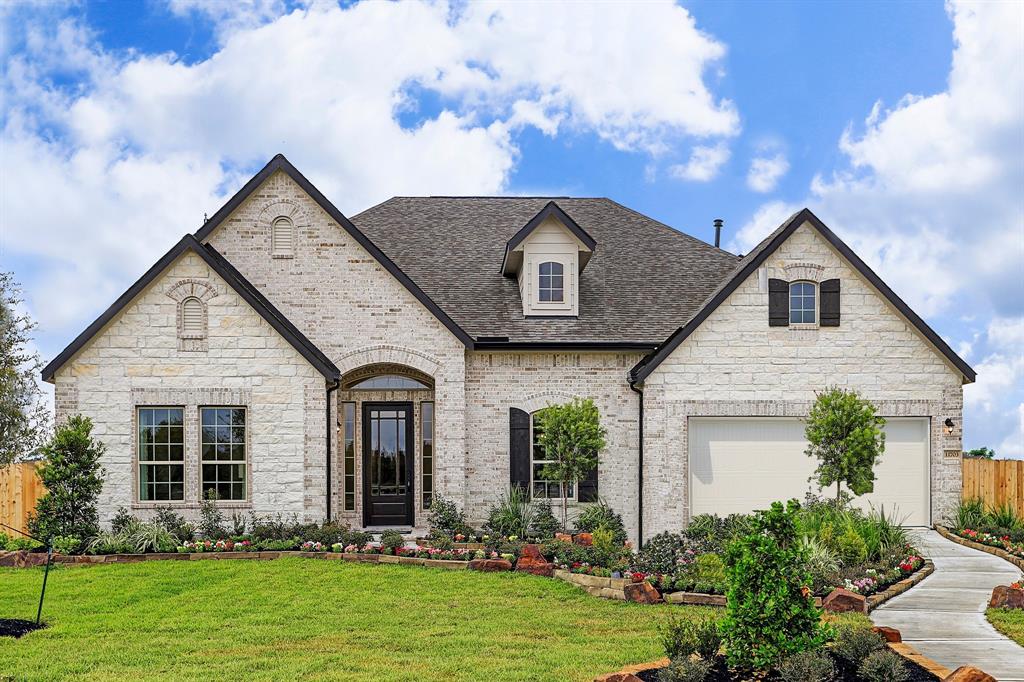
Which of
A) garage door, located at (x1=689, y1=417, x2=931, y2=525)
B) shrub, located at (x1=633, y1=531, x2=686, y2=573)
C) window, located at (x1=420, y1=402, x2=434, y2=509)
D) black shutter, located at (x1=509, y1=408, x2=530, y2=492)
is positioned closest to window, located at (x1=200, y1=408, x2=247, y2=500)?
window, located at (x1=420, y1=402, x2=434, y2=509)

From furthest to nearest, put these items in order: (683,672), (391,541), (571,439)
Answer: (571,439)
(391,541)
(683,672)

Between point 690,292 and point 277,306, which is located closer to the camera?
point 277,306

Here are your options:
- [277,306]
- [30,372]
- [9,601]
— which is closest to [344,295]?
[277,306]

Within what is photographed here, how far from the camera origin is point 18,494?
778 inches

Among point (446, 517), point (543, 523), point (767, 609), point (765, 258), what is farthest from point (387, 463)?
point (767, 609)

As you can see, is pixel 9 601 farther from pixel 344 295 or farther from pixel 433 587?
pixel 344 295

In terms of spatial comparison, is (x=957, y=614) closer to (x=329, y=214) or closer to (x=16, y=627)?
(x=16, y=627)

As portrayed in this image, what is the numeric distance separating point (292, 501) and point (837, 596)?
390 inches

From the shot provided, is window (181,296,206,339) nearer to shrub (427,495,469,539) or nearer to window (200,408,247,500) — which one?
window (200,408,247,500)

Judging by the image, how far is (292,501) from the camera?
679 inches

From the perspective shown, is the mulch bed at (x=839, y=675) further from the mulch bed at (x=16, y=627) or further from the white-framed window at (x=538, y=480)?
the white-framed window at (x=538, y=480)

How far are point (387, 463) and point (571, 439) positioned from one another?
4.43 m

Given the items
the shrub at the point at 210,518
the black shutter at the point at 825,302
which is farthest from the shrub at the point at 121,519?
the black shutter at the point at 825,302

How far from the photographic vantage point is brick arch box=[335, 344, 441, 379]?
18.6m
